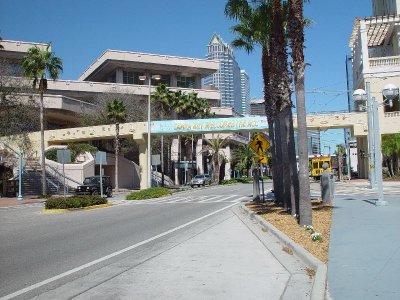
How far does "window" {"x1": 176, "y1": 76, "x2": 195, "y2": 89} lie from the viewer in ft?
268

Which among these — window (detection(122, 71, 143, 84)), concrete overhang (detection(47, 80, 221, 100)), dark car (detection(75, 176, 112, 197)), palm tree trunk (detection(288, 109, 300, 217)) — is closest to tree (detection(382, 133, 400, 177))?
dark car (detection(75, 176, 112, 197))

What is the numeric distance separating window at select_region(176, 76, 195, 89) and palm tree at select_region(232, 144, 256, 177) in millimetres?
14038

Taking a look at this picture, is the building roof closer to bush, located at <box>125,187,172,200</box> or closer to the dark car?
bush, located at <box>125,187,172,200</box>

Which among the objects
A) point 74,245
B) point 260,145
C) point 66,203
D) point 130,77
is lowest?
point 74,245

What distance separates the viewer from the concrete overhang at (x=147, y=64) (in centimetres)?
7438

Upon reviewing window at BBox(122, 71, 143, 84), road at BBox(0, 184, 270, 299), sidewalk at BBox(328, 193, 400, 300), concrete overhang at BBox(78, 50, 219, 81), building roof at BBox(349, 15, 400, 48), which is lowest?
road at BBox(0, 184, 270, 299)

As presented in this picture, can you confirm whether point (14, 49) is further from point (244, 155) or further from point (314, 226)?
point (314, 226)

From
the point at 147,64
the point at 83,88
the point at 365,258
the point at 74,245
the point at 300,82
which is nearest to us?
the point at 365,258

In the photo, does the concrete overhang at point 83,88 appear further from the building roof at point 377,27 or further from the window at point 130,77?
the building roof at point 377,27

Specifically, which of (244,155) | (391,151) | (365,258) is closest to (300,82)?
(365,258)

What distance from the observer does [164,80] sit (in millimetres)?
80250

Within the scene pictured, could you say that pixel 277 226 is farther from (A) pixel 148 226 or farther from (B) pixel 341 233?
(A) pixel 148 226

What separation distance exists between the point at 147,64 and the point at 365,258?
71096 millimetres

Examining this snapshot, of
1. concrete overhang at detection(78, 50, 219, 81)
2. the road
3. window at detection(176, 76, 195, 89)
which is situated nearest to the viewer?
the road
